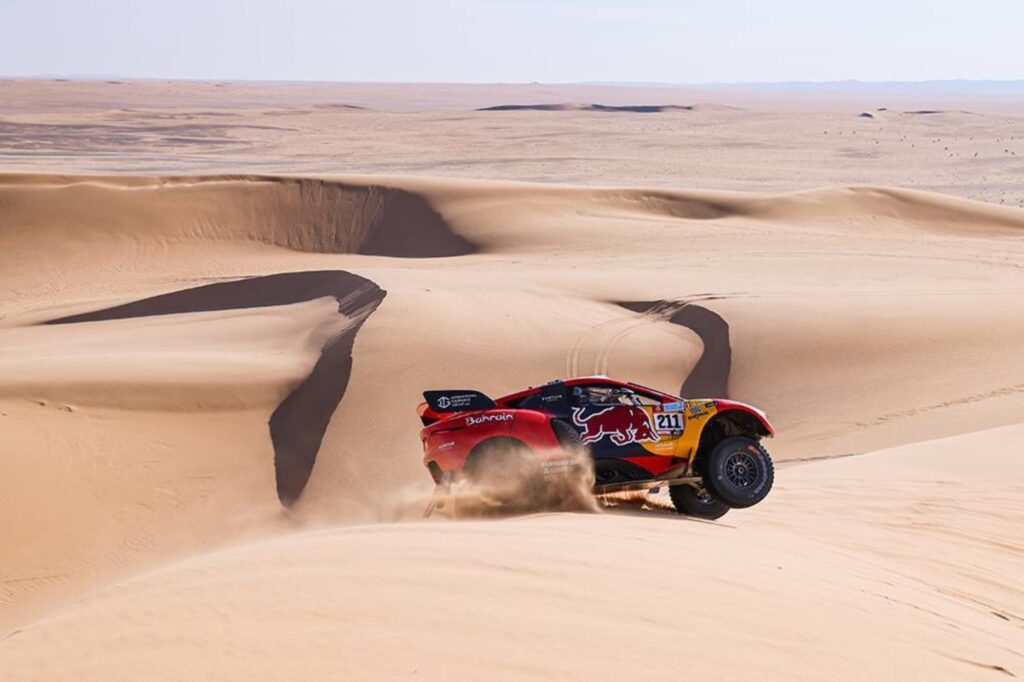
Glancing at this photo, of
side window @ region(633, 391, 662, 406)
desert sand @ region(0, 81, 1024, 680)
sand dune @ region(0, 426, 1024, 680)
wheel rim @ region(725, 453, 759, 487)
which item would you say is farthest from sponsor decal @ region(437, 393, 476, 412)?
wheel rim @ region(725, 453, 759, 487)

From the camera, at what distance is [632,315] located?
2147 cm

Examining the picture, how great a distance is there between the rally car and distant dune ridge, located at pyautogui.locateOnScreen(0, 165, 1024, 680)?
387 mm

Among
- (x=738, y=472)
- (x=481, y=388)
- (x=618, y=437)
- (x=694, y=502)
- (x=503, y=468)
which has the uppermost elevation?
(x=618, y=437)

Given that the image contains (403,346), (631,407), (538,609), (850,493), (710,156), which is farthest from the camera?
(710,156)

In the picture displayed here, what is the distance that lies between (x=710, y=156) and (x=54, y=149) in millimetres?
34625

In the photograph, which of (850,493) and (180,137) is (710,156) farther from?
(850,493)

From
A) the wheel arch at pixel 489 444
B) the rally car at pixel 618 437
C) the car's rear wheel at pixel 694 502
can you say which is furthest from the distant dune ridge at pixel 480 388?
the wheel arch at pixel 489 444

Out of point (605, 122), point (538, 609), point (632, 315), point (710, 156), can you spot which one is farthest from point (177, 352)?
point (605, 122)

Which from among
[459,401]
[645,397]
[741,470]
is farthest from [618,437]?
[459,401]

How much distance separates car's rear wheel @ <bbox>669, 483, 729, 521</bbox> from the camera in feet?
34.6

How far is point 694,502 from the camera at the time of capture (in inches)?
417

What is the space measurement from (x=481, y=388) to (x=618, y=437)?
7496 mm

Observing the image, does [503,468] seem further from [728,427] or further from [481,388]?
[481,388]

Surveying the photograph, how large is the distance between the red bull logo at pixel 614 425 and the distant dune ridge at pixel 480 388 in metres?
0.63
